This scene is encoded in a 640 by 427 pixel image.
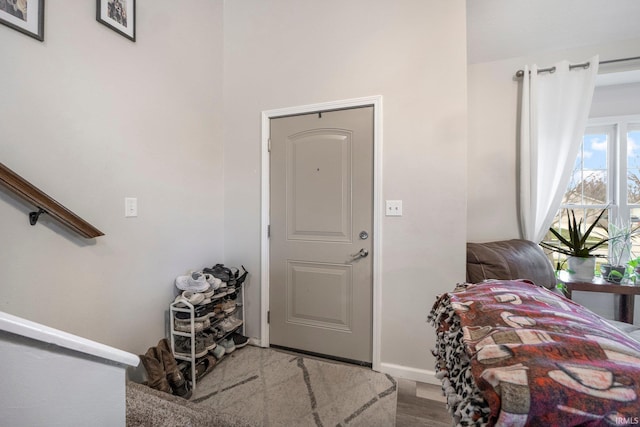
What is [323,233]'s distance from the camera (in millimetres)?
2051

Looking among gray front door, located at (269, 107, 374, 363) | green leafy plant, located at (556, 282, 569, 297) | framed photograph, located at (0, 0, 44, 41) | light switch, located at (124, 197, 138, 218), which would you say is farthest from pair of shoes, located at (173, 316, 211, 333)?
green leafy plant, located at (556, 282, 569, 297)

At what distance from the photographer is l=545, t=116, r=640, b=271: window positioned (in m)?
2.25

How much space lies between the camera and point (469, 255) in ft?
5.77

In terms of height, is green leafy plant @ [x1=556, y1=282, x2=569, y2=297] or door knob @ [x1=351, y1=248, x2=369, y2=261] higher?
door knob @ [x1=351, y1=248, x2=369, y2=261]

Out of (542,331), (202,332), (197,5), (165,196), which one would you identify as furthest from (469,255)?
(197,5)

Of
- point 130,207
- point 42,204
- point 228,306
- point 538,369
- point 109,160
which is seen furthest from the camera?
point 228,306

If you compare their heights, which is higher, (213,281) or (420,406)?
(213,281)

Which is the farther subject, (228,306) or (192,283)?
(228,306)

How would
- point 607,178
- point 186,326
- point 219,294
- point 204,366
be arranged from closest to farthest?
point 186,326, point 204,366, point 219,294, point 607,178

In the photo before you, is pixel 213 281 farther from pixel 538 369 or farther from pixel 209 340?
pixel 538 369

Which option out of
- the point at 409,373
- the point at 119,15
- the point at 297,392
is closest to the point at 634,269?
the point at 409,373

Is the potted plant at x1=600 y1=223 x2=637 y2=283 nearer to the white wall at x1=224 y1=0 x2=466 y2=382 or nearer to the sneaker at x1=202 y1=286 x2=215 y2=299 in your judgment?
the white wall at x1=224 y1=0 x2=466 y2=382

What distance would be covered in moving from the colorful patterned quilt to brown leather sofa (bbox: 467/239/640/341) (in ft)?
3.17

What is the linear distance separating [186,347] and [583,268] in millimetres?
2964
